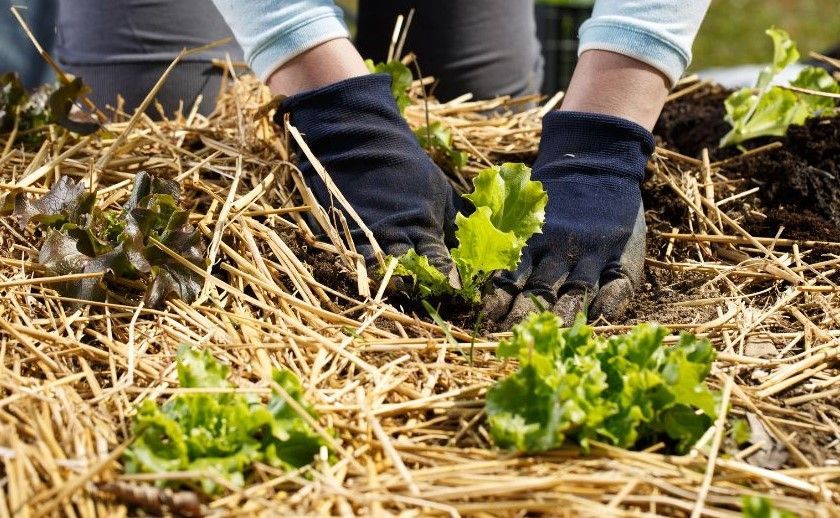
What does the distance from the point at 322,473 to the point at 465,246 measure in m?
0.50

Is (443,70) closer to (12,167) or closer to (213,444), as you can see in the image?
(12,167)

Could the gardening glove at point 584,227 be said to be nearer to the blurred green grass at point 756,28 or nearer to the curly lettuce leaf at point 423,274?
the curly lettuce leaf at point 423,274

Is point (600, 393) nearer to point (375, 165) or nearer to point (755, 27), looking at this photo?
point (375, 165)

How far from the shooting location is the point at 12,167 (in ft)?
5.92

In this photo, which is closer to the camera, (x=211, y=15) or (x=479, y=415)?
(x=479, y=415)

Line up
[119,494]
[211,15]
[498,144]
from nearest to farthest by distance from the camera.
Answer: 1. [119,494]
2. [498,144]
3. [211,15]

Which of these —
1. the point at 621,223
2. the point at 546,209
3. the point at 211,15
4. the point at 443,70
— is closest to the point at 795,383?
the point at 621,223

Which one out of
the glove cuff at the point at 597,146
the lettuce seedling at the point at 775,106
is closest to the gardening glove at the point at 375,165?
the glove cuff at the point at 597,146

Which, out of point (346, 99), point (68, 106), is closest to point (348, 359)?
point (346, 99)

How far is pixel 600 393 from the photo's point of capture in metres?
1.08

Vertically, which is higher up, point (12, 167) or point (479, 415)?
point (12, 167)

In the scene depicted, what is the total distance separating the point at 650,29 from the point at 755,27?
13.9ft

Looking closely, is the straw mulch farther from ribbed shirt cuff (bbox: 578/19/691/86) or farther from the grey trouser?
the grey trouser

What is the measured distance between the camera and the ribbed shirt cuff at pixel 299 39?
5.36 ft
